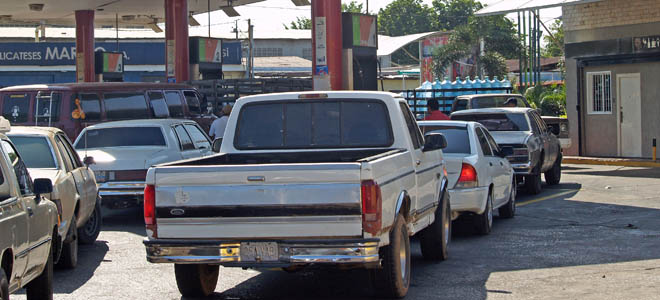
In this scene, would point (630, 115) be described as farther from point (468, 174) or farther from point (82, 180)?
point (82, 180)

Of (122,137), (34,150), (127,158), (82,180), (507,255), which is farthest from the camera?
(122,137)

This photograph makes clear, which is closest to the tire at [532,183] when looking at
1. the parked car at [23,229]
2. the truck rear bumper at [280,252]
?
the truck rear bumper at [280,252]

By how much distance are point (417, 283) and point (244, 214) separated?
243 cm

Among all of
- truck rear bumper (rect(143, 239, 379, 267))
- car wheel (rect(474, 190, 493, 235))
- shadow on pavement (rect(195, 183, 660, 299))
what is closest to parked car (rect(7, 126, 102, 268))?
shadow on pavement (rect(195, 183, 660, 299))

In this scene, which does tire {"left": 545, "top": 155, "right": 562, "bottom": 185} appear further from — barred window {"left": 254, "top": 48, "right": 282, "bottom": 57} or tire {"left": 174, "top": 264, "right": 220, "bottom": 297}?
barred window {"left": 254, "top": 48, "right": 282, "bottom": 57}

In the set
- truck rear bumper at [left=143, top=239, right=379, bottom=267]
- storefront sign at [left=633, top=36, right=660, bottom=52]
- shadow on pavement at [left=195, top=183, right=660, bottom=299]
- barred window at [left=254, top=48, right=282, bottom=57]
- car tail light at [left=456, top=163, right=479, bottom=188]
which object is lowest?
shadow on pavement at [left=195, top=183, right=660, bottom=299]

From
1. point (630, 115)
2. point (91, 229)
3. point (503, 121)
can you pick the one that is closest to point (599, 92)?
point (630, 115)

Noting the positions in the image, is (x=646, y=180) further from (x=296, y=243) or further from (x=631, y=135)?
(x=296, y=243)

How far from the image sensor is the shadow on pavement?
928cm

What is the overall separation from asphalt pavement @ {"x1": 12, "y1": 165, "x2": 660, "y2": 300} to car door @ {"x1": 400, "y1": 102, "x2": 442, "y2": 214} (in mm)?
756

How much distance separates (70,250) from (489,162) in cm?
595

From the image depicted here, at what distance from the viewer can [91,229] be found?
12906mm

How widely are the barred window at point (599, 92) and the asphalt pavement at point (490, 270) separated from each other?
1314 cm

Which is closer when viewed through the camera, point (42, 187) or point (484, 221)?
point (42, 187)
